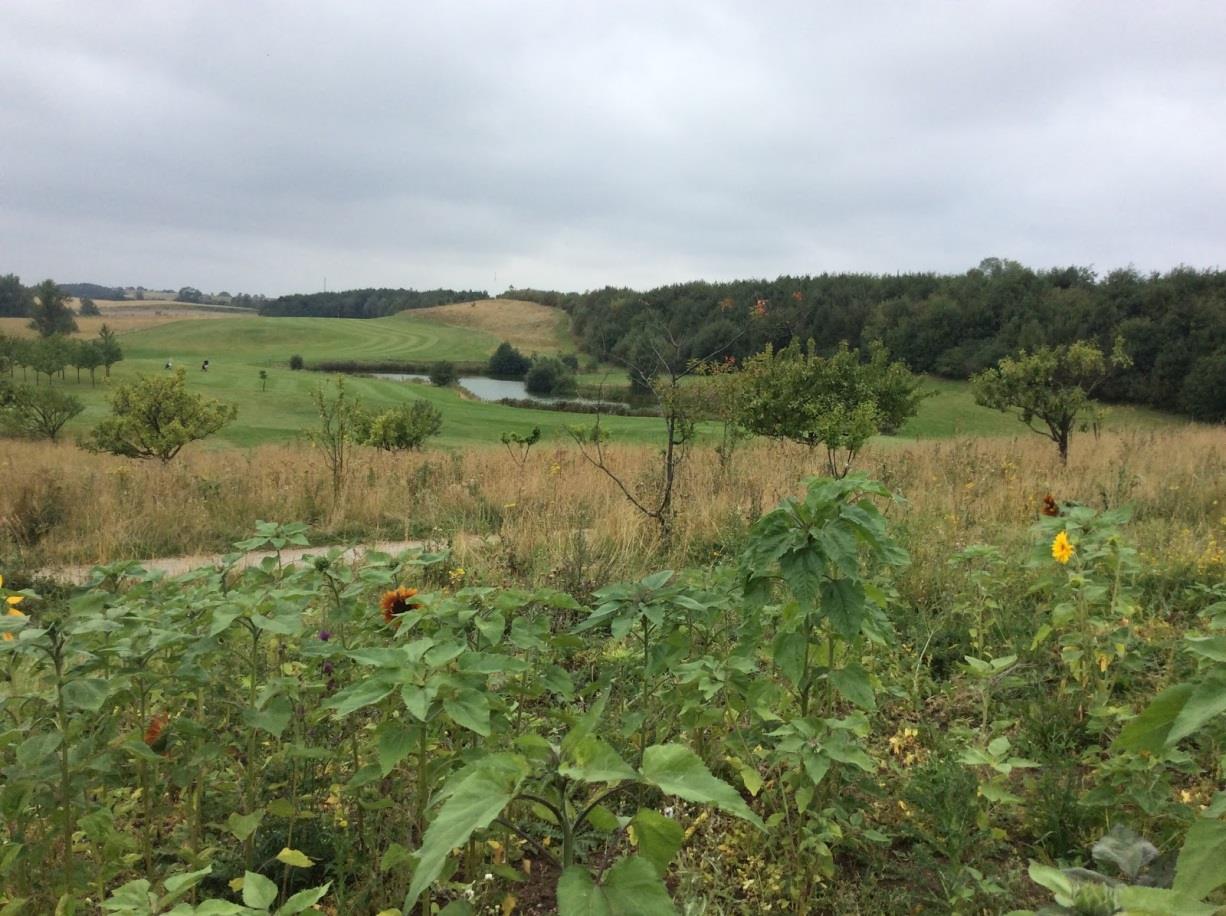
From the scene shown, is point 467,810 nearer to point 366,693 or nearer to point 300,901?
point 300,901

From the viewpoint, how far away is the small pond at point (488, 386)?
50.1m

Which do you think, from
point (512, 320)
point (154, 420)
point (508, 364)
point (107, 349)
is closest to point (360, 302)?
point (512, 320)

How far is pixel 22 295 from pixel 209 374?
43177 millimetres

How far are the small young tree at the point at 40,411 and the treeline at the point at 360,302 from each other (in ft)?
284

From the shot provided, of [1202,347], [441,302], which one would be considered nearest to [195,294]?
[441,302]

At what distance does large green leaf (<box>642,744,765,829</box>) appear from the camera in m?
0.96

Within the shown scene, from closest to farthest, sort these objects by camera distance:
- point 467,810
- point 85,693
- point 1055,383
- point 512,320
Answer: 1. point 467,810
2. point 85,693
3. point 1055,383
4. point 512,320

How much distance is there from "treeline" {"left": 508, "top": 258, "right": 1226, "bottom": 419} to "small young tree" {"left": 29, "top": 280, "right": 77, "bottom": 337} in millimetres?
41660

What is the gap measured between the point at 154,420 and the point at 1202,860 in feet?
63.8

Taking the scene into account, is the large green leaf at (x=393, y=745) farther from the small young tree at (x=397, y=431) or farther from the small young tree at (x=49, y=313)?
the small young tree at (x=49, y=313)

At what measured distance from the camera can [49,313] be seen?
5572cm

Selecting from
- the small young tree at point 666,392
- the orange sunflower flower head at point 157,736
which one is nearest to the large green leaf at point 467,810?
the orange sunflower flower head at point 157,736

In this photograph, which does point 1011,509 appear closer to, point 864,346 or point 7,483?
point 7,483

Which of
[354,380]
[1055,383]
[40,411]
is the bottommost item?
[40,411]
